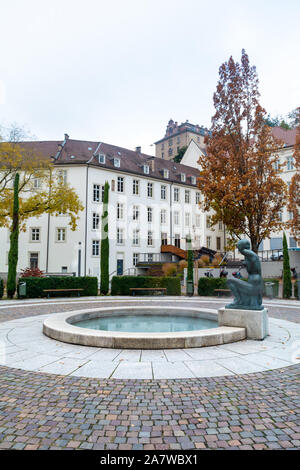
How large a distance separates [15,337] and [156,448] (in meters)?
5.91

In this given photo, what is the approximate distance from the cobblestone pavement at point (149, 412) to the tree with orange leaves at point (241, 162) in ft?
54.9

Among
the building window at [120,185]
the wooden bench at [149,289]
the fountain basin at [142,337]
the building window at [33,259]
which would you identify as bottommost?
the fountain basin at [142,337]

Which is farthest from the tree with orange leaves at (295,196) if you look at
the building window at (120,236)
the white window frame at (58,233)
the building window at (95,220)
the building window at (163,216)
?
the white window frame at (58,233)

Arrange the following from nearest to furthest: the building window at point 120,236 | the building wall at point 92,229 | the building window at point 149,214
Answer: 1. the building wall at point 92,229
2. the building window at point 120,236
3. the building window at point 149,214

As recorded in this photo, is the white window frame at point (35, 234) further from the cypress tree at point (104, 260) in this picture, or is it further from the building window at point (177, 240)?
the building window at point (177, 240)

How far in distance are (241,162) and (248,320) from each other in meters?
15.9

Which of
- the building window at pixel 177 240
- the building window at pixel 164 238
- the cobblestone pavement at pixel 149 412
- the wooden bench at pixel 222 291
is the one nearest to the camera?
the cobblestone pavement at pixel 149 412

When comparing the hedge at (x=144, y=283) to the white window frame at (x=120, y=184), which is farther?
the white window frame at (x=120, y=184)

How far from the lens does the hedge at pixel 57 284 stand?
19406 millimetres

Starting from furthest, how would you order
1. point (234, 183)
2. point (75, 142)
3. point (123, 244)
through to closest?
point (75, 142) < point (123, 244) < point (234, 183)

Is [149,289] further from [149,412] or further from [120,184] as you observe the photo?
[120,184]

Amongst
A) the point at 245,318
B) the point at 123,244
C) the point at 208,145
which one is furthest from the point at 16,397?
the point at 123,244

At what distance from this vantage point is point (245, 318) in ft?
25.7

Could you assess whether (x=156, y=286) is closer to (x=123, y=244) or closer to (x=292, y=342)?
(x=292, y=342)
